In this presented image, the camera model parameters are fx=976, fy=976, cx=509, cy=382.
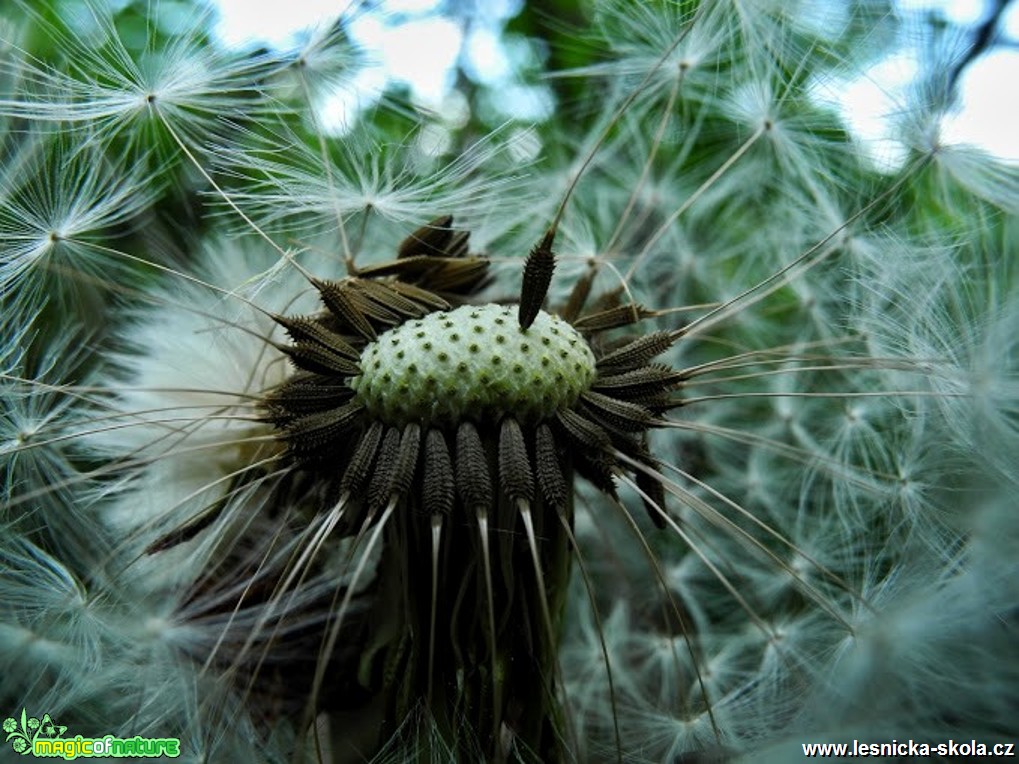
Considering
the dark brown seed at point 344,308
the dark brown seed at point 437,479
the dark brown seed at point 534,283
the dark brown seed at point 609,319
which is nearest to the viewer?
the dark brown seed at point 437,479

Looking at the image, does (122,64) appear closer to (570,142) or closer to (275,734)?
(570,142)

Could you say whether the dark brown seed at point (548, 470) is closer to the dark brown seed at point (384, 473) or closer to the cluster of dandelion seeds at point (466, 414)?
the cluster of dandelion seeds at point (466, 414)

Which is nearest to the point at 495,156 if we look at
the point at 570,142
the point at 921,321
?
the point at 570,142

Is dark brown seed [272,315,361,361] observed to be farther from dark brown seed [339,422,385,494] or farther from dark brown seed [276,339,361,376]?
dark brown seed [339,422,385,494]

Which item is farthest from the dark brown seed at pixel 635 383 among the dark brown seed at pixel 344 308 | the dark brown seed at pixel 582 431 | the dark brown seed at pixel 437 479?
the dark brown seed at pixel 344 308

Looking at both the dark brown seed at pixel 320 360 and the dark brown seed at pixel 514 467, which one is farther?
the dark brown seed at pixel 320 360

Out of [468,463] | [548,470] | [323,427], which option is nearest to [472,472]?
[468,463]
